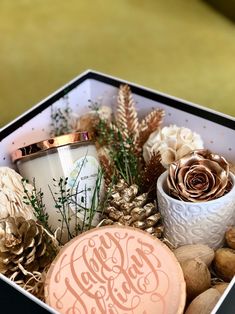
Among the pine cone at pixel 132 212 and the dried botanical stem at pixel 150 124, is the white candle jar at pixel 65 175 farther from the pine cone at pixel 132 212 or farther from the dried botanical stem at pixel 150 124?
the dried botanical stem at pixel 150 124

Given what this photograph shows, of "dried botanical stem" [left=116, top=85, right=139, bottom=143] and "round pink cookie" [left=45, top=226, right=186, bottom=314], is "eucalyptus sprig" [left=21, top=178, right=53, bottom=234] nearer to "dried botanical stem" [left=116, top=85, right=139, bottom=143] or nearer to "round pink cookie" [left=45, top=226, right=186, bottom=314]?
→ "round pink cookie" [left=45, top=226, right=186, bottom=314]

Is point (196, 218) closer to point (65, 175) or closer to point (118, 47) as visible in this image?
point (65, 175)

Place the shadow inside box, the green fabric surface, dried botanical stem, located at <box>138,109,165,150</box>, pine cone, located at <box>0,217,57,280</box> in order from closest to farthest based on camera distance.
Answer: the shadow inside box < pine cone, located at <box>0,217,57,280</box> < dried botanical stem, located at <box>138,109,165,150</box> < the green fabric surface

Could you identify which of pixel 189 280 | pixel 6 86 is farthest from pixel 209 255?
pixel 6 86

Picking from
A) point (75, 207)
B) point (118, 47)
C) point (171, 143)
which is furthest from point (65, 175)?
point (118, 47)

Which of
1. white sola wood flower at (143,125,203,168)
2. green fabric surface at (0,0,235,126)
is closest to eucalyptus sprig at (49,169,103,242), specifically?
white sola wood flower at (143,125,203,168)

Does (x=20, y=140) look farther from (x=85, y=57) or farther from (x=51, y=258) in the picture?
(x=85, y=57)

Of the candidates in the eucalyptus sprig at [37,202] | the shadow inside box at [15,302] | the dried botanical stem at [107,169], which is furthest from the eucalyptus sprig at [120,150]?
the shadow inside box at [15,302]
